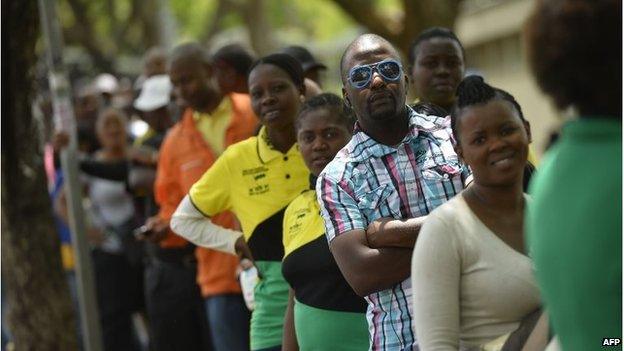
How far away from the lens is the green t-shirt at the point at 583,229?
3.10m

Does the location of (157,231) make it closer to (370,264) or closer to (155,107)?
(155,107)

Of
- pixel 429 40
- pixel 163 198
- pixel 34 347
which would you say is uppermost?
pixel 429 40

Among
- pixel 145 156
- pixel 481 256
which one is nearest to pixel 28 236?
pixel 145 156

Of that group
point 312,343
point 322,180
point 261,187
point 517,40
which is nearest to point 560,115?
point 322,180

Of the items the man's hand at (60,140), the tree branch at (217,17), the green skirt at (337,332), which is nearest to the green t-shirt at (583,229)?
the green skirt at (337,332)

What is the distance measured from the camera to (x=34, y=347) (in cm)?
965

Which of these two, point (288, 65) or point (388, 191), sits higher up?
→ point (288, 65)

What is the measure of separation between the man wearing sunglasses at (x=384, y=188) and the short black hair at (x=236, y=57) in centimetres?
347

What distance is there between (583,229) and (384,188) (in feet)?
6.82

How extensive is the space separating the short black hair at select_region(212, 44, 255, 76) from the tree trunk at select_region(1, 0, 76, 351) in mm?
1238

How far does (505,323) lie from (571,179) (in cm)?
118

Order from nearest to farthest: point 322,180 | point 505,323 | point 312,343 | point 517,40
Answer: point 505,323 < point 322,180 < point 312,343 < point 517,40

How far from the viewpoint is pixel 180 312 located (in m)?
9.27

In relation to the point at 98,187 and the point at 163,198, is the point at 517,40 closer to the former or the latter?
the point at 98,187
